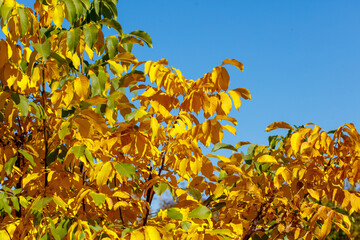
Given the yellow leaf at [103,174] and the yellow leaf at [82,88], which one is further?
the yellow leaf at [82,88]

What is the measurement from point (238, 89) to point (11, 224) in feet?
5.28

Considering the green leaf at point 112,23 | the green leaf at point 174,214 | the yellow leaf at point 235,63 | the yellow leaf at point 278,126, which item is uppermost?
the green leaf at point 112,23

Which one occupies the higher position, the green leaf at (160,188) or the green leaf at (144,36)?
the green leaf at (144,36)

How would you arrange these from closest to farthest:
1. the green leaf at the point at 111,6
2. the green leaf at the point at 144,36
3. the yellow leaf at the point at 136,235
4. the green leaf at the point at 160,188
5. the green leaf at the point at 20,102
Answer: the yellow leaf at the point at 136,235
the green leaf at the point at 160,188
the green leaf at the point at 20,102
the green leaf at the point at 144,36
the green leaf at the point at 111,6

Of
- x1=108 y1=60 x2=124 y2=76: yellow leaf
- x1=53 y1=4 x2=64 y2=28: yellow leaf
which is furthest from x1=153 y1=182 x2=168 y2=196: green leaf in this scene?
x1=53 y1=4 x2=64 y2=28: yellow leaf

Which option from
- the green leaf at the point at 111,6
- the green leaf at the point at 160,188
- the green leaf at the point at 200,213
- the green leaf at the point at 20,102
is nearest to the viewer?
the green leaf at the point at 200,213

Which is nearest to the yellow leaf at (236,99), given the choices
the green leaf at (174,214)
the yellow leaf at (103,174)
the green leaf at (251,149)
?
the green leaf at (251,149)

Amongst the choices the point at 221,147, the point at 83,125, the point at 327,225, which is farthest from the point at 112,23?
the point at 327,225

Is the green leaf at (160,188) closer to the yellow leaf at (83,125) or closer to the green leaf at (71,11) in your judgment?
the yellow leaf at (83,125)

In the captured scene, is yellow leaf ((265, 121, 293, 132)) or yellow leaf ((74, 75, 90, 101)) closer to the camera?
yellow leaf ((74, 75, 90, 101))

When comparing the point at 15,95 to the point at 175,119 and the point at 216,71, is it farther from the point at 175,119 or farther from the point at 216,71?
the point at 216,71

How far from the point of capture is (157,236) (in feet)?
6.57

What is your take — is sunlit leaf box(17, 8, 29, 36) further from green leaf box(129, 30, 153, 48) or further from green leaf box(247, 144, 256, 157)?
green leaf box(247, 144, 256, 157)

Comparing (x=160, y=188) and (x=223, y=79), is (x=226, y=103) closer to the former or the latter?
(x=223, y=79)
